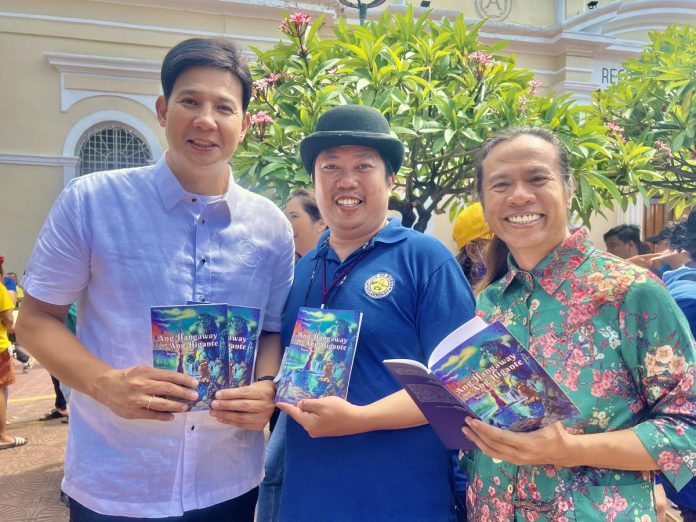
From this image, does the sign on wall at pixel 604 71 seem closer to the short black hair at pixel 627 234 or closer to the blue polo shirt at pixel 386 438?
the short black hair at pixel 627 234

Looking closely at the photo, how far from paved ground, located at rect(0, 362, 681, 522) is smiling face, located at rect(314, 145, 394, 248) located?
300 cm

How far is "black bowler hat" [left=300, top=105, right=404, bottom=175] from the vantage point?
1.87 metres

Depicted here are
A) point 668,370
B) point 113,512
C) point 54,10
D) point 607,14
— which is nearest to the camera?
point 668,370

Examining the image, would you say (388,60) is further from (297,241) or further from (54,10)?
(54,10)

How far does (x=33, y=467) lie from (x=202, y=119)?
4653mm

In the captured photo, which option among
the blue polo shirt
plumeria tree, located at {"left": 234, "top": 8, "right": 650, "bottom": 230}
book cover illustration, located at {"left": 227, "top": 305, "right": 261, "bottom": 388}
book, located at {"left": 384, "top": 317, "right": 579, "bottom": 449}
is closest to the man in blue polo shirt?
the blue polo shirt

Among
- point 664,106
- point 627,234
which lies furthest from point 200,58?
point 627,234

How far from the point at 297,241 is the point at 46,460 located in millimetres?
3370

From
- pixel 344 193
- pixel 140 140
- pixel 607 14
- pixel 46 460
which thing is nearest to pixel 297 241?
pixel 344 193

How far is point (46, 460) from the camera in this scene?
17.1ft

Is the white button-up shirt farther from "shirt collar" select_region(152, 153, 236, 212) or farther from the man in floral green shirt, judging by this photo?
the man in floral green shirt

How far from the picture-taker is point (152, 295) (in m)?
1.67

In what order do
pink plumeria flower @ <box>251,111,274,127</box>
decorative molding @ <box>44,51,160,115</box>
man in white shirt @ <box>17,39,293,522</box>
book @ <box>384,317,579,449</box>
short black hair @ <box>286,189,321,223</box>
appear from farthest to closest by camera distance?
decorative molding @ <box>44,51,160,115</box>
short black hair @ <box>286,189,321,223</box>
pink plumeria flower @ <box>251,111,274,127</box>
man in white shirt @ <box>17,39,293,522</box>
book @ <box>384,317,579,449</box>

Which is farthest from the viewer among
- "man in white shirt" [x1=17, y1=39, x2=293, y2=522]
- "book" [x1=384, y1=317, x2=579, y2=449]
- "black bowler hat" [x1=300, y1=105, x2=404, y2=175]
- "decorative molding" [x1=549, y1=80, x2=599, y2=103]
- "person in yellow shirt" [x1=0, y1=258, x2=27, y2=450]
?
"decorative molding" [x1=549, y1=80, x2=599, y2=103]
